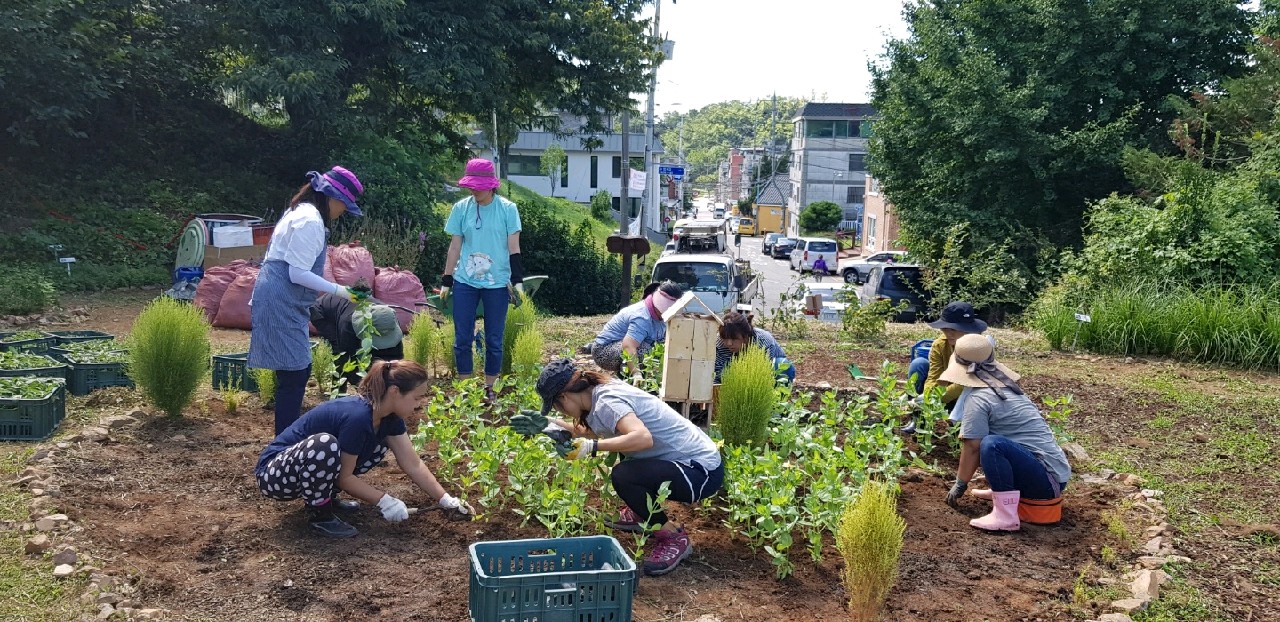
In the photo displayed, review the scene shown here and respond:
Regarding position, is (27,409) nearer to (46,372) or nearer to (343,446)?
→ (46,372)

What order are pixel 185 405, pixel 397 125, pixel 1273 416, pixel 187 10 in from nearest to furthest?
pixel 185 405 < pixel 1273 416 < pixel 187 10 < pixel 397 125

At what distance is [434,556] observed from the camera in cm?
404

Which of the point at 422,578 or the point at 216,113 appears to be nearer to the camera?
the point at 422,578

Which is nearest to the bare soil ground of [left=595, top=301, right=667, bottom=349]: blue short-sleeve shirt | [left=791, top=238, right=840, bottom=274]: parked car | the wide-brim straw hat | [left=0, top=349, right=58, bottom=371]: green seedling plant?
the wide-brim straw hat

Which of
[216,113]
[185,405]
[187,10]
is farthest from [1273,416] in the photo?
[216,113]

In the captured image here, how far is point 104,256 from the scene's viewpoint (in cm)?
1388

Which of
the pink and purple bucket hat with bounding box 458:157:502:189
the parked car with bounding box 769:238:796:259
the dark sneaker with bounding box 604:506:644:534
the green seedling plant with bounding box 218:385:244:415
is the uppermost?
the pink and purple bucket hat with bounding box 458:157:502:189

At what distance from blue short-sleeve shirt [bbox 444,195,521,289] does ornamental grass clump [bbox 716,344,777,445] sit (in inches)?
74.4

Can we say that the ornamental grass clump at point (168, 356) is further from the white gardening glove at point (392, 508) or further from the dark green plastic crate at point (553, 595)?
the dark green plastic crate at point (553, 595)

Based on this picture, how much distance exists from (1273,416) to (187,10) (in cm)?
1619

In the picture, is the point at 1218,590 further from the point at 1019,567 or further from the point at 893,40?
the point at 893,40

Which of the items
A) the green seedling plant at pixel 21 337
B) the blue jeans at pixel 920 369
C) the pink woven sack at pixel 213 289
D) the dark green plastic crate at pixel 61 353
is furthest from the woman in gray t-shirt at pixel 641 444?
the pink woven sack at pixel 213 289

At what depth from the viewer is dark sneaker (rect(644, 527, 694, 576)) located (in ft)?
12.9

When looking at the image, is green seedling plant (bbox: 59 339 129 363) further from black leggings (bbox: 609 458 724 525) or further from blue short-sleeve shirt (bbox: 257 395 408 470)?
black leggings (bbox: 609 458 724 525)
